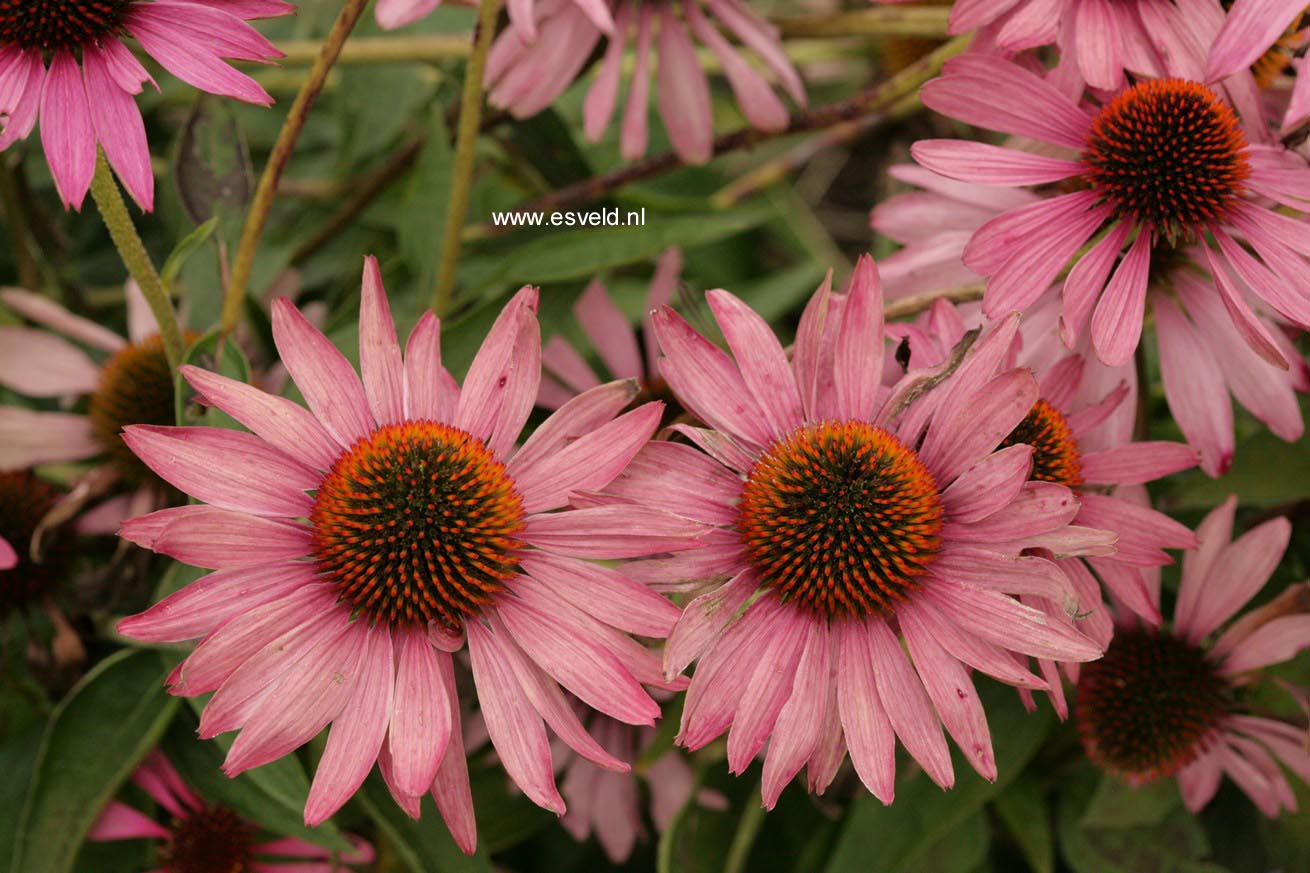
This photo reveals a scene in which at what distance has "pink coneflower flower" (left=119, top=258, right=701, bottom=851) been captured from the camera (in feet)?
1.71

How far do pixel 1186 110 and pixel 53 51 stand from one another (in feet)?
2.17

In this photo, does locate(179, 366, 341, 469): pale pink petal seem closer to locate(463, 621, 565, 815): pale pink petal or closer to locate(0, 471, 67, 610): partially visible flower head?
locate(463, 621, 565, 815): pale pink petal

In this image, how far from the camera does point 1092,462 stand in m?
0.67

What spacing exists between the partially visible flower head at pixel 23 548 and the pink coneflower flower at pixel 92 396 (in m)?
0.02

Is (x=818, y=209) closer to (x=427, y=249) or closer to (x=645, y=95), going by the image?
(x=645, y=95)

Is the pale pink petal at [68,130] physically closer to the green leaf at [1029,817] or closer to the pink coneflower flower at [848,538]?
the pink coneflower flower at [848,538]

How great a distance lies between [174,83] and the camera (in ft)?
3.71

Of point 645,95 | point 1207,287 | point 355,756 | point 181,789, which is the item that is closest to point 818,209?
point 645,95

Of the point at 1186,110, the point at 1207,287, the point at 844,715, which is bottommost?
the point at 844,715

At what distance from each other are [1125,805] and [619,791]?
1.37ft

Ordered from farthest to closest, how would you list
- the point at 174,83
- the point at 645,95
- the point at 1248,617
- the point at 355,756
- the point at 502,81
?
the point at 174,83, the point at 645,95, the point at 502,81, the point at 1248,617, the point at 355,756

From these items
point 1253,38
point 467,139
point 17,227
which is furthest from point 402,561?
point 17,227

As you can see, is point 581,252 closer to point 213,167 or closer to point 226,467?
point 213,167

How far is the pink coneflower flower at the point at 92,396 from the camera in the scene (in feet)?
2.88
